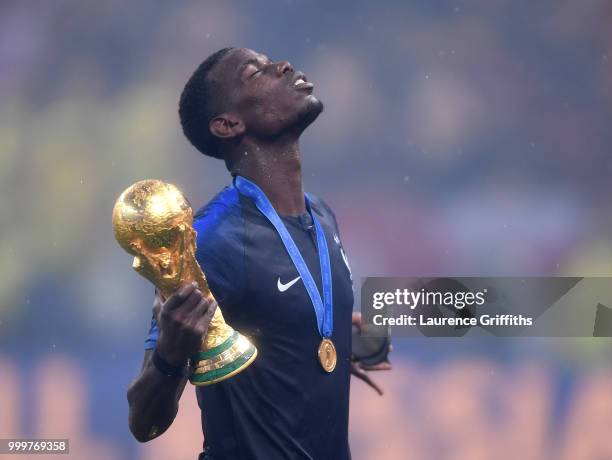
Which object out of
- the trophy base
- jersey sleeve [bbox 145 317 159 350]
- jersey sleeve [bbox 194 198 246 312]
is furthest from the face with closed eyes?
the trophy base

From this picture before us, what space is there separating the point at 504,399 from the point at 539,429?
0.35m

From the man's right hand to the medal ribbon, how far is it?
0.83 meters

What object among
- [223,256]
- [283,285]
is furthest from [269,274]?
[223,256]

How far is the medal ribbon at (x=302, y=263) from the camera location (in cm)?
310

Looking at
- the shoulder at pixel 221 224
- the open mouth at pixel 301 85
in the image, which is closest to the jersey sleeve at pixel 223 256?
the shoulder at pixel 221 224

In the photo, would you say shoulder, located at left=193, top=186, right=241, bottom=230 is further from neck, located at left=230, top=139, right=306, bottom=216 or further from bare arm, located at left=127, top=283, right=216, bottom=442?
bare arm, located at left=127, top=283, right=216, bottom=442

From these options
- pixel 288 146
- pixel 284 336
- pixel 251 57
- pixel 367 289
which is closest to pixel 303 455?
pixel 284 336

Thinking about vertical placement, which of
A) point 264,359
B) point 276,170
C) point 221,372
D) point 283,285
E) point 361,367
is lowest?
point 361,367

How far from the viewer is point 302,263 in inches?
123

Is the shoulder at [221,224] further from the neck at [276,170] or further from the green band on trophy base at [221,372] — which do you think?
the green band on trophy base at [221,372]

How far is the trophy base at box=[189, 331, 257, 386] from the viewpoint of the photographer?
233cm

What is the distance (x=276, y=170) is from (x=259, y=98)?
247mm

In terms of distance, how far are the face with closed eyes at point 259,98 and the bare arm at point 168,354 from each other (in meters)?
0.95

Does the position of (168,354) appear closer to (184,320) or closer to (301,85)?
(184,320)
